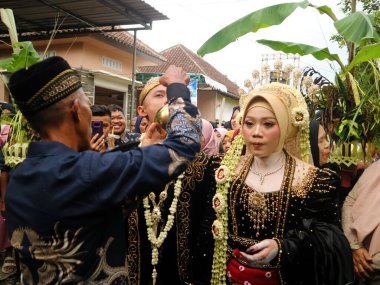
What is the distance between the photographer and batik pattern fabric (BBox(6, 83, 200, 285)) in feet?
4.25

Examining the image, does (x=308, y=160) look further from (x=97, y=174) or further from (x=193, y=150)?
(x=97, y=174)

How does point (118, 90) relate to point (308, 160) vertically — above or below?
above

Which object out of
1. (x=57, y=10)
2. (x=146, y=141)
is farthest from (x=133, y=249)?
(x=57, y=10)

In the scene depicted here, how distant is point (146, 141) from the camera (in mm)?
1941

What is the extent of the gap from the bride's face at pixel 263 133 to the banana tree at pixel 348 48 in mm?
937

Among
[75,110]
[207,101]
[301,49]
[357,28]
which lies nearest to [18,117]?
[75,110]

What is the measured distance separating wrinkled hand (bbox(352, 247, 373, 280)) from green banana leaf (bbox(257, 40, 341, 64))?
1536mm

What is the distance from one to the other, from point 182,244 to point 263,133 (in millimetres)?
798

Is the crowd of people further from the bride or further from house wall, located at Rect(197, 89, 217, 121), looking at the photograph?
house wall, located at Rect(197, 89, 217, 121)

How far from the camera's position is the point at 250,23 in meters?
3.27

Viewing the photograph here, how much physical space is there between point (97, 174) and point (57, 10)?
9274mm

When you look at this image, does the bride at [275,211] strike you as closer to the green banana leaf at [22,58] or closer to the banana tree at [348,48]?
the banana tree at [348,48]

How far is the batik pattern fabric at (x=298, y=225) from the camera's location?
6.63 feet

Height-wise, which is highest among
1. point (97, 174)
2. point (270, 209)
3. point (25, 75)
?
point (25, 75)
